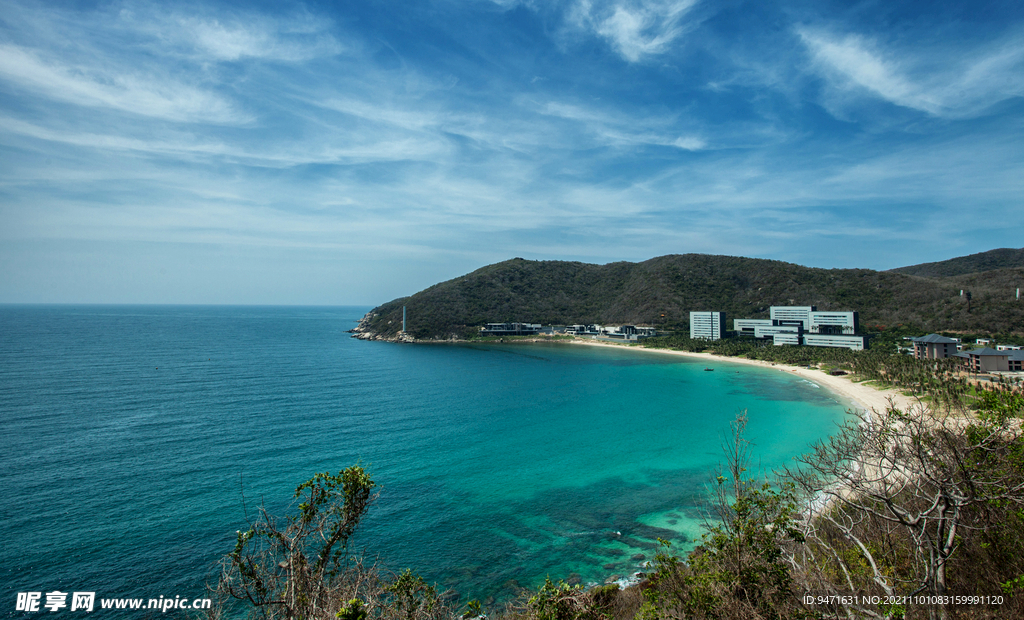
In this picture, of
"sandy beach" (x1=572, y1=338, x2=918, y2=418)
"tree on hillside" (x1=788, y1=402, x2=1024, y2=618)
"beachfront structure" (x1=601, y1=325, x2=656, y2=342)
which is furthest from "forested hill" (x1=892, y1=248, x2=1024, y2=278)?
"tree on hillside" (x1=788, y1=402, x2=1024, y2=618)

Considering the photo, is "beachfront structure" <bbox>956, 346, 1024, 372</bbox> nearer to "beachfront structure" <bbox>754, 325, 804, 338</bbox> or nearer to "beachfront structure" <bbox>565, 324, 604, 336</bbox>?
"beachfront structure" <bbox>754, 325, 804, 338</bbox>

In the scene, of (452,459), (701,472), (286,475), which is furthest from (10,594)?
(701,472)

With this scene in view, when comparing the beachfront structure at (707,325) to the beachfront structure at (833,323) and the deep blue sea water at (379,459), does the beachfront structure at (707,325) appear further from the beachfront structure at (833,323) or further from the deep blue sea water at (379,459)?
the deep blue sea water at (379,459)

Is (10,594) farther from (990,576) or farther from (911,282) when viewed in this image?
(911,282)

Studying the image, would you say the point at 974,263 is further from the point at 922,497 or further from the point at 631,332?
the point at 922,497

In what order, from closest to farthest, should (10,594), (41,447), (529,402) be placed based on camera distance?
(10,594), (41,447), (529,402)
